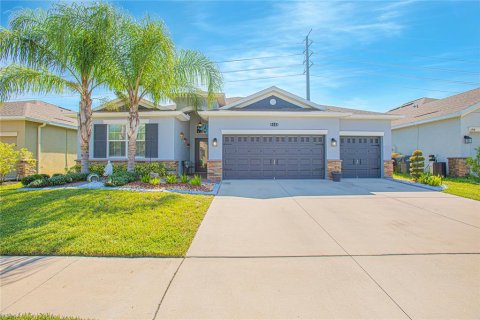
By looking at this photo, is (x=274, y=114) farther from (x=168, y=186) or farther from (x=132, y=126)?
(x=132, y=126)

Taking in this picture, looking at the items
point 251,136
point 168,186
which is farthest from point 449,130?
point 168,186

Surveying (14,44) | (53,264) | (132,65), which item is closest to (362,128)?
(132,65)

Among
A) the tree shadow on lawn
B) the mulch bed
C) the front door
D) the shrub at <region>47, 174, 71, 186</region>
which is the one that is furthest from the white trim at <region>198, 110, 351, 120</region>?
the shrub at <region>47, 174, 71, 186</region>

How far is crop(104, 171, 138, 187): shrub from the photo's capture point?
28.7 ft

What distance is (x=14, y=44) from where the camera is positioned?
8.52 metres

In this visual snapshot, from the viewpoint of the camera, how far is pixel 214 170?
39.5ft

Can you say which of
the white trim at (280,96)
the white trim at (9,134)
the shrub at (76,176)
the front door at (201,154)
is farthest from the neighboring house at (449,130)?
the white trim at (9,134)

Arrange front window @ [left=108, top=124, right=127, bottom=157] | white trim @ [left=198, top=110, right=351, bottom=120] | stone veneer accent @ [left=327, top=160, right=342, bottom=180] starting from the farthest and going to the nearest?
front window @ [left=108, top=124, right=127, bottom=157], stone veneer accent @ [left=327, top=160, right=342, bottom=180], white trim @ [left=198, top=110, right=351, bottom=120]

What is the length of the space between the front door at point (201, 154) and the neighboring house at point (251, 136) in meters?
2.65

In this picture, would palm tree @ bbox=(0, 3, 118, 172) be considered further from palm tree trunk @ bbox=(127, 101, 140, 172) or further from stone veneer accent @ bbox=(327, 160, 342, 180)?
stone veneer accent @ bbox=(327, 160, 342, 180)

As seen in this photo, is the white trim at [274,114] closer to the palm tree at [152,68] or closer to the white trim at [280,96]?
the white trim at [280,96]

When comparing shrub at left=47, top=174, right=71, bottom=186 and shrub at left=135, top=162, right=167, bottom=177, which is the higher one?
shrub at left=135, top=162, right=167, bottom=177

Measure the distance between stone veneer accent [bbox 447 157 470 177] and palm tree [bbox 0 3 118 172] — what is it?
1872 cm

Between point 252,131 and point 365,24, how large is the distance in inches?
276
